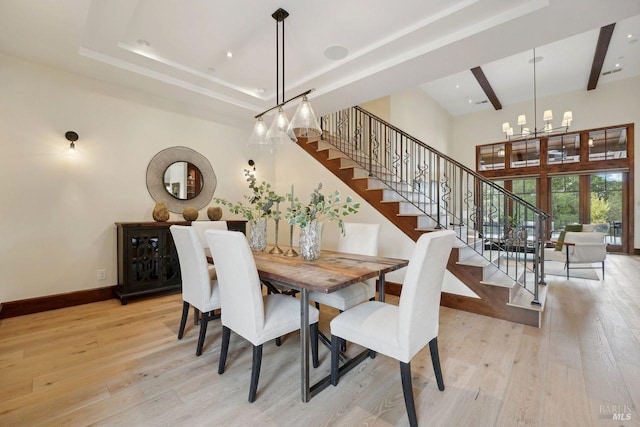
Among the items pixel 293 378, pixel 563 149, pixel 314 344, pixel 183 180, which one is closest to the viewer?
pixel 293 378

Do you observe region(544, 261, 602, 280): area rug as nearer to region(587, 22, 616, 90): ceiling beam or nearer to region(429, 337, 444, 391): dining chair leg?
region(587, 22, 616, 90): ceiling beam

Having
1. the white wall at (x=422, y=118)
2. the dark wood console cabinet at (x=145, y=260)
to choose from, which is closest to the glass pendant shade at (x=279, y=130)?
the dark wood console cabinet at (x=145, y=260)

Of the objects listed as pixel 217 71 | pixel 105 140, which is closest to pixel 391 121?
pixel 217 71

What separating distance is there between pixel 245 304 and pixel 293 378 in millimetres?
676

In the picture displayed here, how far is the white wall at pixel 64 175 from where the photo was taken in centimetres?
293

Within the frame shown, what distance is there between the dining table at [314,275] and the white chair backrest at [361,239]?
38 centimetres

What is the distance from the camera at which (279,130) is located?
264cm

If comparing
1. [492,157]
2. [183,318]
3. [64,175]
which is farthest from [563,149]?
[64,175]

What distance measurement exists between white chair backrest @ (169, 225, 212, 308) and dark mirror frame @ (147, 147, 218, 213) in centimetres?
198

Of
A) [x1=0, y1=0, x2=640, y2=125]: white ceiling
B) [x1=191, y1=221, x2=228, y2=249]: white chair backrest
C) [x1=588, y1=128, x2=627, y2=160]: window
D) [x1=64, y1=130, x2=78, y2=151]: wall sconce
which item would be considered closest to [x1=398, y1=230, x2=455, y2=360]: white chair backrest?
[x1=0, y1=0, x2=640, y2=125]: white ceiling

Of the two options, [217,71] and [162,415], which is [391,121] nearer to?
[217,71]

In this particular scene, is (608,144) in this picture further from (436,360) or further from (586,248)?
A: (436,360)

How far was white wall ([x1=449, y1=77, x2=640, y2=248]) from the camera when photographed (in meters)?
6.48

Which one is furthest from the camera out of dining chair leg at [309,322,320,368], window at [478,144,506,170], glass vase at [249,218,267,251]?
window at [478,144,506,170]
